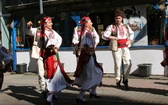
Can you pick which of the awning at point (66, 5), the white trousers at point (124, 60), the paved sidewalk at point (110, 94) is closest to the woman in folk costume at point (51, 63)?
the paved sidewalk at point (110, 94)

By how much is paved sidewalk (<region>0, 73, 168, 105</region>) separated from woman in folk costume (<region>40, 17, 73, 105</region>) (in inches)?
24.9

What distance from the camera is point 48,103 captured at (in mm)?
7141

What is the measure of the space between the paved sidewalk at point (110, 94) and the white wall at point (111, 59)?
61 cm

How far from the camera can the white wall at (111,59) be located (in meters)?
11.2

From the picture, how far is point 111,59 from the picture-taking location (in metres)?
12.1

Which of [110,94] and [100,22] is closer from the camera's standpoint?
[110,94]

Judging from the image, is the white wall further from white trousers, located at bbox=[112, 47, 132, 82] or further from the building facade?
white trousers, located at bbox=[112, 47, 132, 82]

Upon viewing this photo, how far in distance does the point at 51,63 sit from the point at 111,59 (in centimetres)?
519

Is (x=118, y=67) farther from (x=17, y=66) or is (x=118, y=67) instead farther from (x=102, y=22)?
(x=17, y=66)

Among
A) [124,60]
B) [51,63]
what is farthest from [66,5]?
[51,63]

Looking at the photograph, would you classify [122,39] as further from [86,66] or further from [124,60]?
[86,66]

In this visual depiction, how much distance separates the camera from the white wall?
11.2 metres

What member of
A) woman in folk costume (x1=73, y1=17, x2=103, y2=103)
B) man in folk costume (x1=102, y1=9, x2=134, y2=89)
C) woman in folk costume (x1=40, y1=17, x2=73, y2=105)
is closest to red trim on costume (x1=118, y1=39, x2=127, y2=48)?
man in folk costume (x1=102, y1=9, x2=134, y2=89)

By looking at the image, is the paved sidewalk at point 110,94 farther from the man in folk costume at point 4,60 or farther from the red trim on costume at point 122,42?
the red trim on costume at point 122,42
